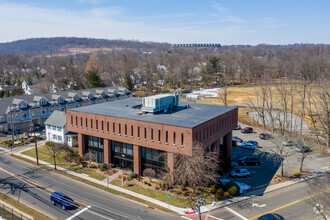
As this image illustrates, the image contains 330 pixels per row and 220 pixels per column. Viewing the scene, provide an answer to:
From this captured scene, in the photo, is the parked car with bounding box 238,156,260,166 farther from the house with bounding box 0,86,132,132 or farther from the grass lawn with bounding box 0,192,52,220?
the house with bounding box 0,86,132,132

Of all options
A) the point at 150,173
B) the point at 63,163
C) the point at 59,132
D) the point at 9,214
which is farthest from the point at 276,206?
the point at 59,132

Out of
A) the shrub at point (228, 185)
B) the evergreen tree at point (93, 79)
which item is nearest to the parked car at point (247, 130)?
the shrub at point (228, 185)

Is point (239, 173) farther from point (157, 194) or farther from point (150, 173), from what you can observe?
point (150, 173)

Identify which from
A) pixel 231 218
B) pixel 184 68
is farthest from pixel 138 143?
pixel 184 68

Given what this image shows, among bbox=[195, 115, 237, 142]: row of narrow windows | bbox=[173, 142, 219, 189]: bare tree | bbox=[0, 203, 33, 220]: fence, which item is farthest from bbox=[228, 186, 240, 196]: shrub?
bbox=[0, 203, 33, 220]: fence

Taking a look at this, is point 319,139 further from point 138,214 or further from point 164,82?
point 164,82
